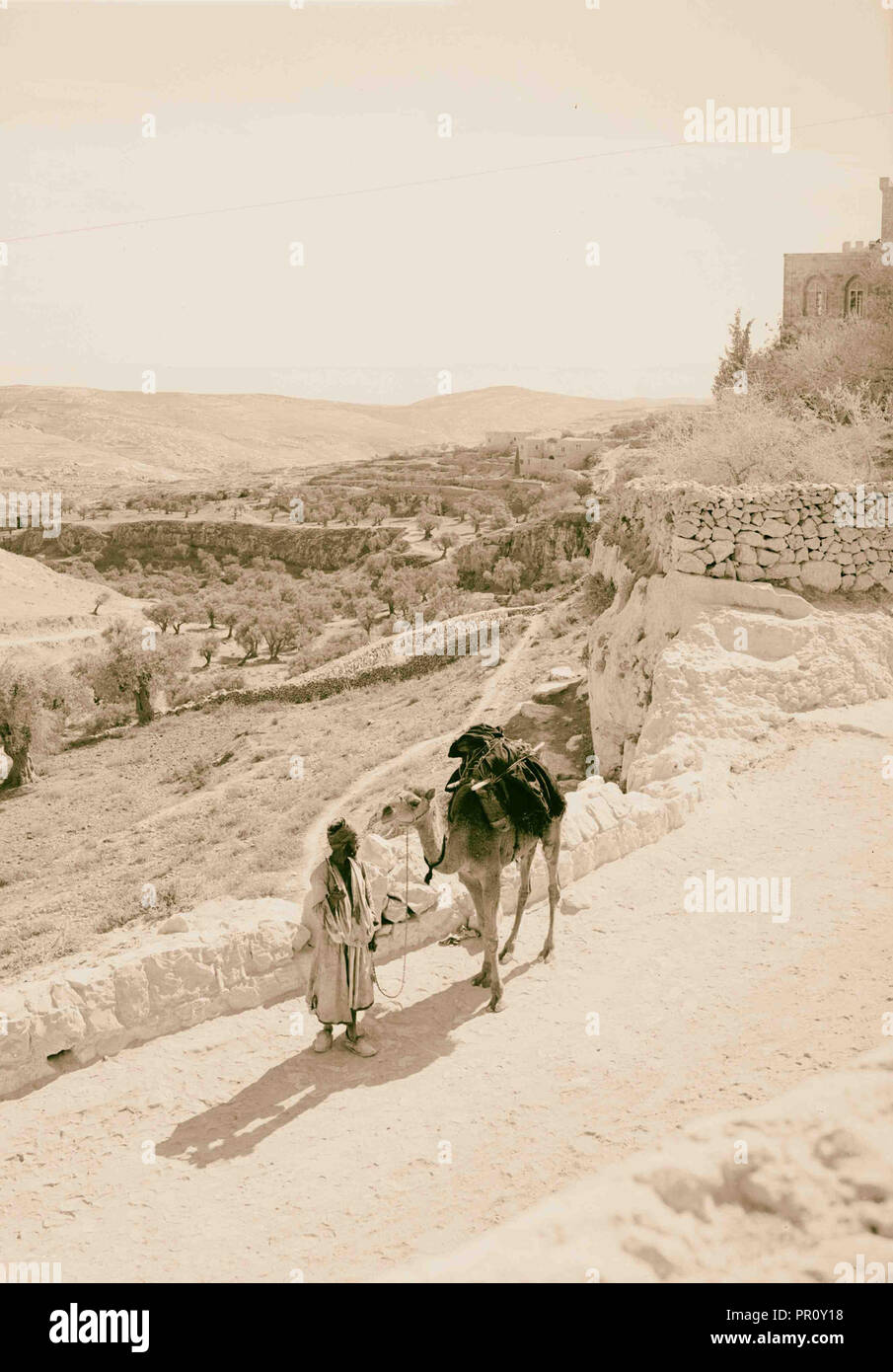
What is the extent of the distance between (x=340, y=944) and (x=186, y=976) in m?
1.08

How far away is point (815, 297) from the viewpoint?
31.7m

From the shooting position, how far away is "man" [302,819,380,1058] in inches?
247

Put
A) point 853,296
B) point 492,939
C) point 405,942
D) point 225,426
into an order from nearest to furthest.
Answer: point 492,939
point 405,942
point 853,296
point 225,426

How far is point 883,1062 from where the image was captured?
13.4 ft

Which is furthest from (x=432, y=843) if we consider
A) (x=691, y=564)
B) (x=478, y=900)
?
(x=691, y=564)

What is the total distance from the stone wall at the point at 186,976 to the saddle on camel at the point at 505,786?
99cm

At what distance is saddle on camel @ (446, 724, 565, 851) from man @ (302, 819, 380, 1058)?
0.90m

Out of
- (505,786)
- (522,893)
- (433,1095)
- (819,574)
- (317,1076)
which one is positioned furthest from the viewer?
(819,574)

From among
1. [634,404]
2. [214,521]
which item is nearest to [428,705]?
[214,521]

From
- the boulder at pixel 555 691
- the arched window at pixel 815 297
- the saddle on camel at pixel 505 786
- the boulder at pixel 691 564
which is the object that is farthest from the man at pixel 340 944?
the arched window at pixel 815 297

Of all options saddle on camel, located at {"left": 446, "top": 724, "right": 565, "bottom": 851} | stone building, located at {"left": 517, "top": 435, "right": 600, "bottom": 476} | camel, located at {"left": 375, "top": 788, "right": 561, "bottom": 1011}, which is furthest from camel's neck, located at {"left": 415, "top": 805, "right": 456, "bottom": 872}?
stone building, located at {"left": 517, "top": 435, "right": 600, "bottom": 476}

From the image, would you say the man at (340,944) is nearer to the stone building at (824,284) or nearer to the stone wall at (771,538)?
the stone wall at (771,538)

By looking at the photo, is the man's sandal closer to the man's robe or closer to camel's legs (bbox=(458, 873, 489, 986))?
the man's robe

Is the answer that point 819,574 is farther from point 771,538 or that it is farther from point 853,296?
point 853,296
